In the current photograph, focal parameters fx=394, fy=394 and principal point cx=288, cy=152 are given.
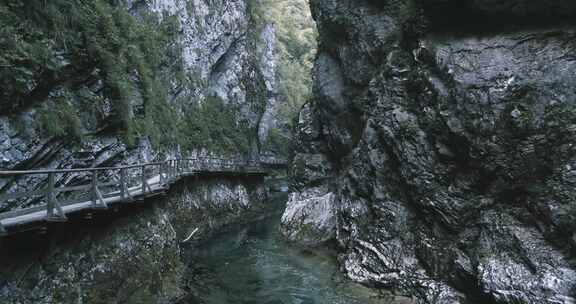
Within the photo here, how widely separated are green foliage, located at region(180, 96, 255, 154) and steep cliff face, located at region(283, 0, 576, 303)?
15455 mm

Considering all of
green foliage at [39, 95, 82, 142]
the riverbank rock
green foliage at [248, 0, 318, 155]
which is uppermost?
green foliage at [248, 0, 318, 155]

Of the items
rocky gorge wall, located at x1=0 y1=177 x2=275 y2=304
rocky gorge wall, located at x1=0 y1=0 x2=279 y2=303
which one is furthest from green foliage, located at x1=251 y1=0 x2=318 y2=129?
rocky gorge wall, located at x1=0 y1=177 x2=275 y2=304

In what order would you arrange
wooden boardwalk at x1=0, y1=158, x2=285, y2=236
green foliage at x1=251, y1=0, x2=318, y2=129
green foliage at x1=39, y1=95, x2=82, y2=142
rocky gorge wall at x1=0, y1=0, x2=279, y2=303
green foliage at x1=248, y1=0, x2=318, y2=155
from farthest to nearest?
1. green foliage at x1=251, y1=0, x2=318, y2=129
2. green foliage at x1=248, y1=0, x2=318, y2=155
3. green foliage at x1=39, y1=95, x2=82, y2=142
4. rocky gorge wall at x1=0, y1=0, x2=279, y2=303
5. wooden boardwalk at x1=0, y1=158, x2=285, y2=236

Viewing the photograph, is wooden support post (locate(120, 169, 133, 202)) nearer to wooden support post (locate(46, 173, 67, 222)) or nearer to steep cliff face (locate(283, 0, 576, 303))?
wooden support post (locate(46, 173, 67, 222))

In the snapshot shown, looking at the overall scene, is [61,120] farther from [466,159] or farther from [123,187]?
[466,159]

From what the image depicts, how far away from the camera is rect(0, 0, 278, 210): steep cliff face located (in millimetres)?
11336

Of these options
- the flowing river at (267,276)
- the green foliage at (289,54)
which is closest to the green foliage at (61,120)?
the flowing river at (267,276)

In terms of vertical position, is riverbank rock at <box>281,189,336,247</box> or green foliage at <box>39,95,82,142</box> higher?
green foliage at <box>39,95,82,142</box>

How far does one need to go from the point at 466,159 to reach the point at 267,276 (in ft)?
29.7

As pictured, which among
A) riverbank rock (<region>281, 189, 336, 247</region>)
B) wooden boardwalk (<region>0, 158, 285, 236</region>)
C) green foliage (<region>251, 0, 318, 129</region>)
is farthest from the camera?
green foliage (<region>251, 0, 318, 129</region>)

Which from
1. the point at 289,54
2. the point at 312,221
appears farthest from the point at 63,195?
the point at 289,54

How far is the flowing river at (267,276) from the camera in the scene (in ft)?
45.4

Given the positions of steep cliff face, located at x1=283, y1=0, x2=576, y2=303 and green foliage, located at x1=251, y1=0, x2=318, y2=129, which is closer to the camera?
steep cliff face, located at x1=283, y1=0, x2=576, y2=303

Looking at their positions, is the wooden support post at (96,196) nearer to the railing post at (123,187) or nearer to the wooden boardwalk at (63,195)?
the wooden boardwalk at (63,195)
